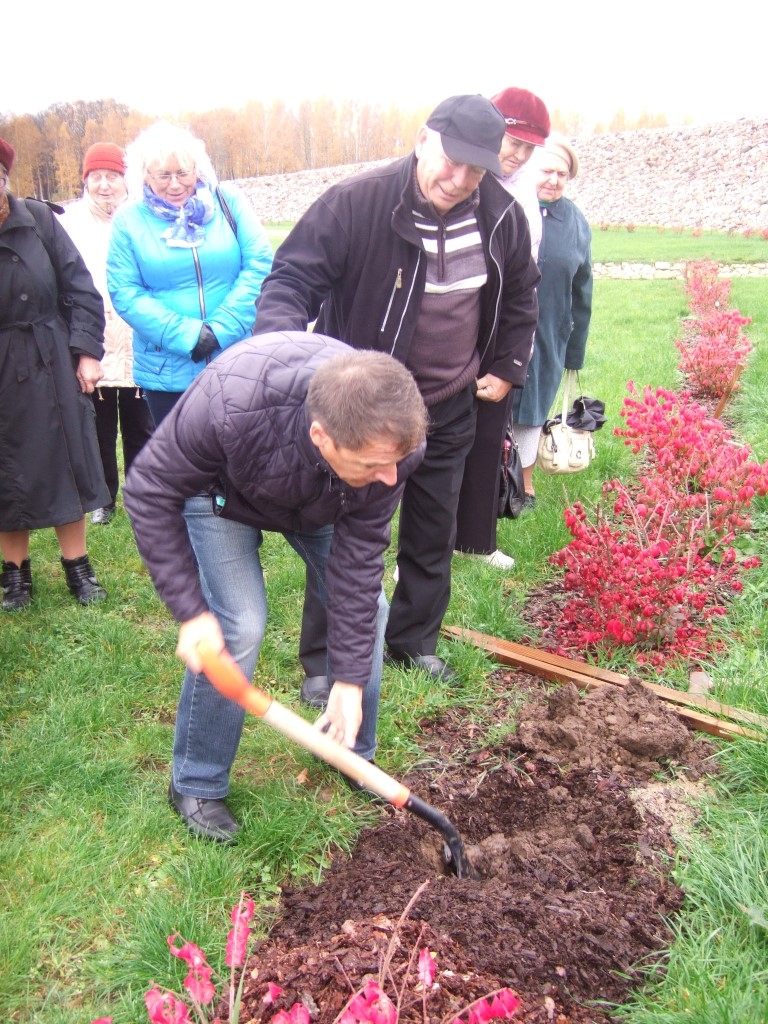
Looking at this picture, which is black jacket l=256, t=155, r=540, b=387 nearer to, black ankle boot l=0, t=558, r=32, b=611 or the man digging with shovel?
the man digging with shovel

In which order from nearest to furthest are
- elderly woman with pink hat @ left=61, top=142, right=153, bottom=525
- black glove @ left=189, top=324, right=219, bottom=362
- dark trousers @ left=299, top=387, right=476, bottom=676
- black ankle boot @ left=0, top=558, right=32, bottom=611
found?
dark trousers @ left=299, top=387, right=476, bottom=676, black glove @ left=189, top=324, right=219, bottom=362, black ankle boot @ left=0, top=558, right=32, bottom=611, elderly woman with pink hat @ left=61, top=142, right=153, bottom=525

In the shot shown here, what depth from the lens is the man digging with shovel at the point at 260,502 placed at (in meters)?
Result: 1.92

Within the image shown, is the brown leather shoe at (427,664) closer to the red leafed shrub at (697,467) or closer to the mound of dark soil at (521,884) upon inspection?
the mound of dark soil at (521,884)

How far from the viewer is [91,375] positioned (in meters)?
4.22

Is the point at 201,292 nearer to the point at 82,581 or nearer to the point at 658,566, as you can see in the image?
the point at 82,581

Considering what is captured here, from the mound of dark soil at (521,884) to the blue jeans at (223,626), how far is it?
48 centimetres

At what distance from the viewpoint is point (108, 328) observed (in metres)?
5.48

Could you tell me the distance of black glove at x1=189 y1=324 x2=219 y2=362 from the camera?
4.13m

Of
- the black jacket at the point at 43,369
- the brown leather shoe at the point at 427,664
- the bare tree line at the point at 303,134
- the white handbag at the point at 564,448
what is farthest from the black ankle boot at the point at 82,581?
the bare tree line at the point at 303,134

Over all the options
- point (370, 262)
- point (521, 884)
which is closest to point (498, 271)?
point (370, 262)

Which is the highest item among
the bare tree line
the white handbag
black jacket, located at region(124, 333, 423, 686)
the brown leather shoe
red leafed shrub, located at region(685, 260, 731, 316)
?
black jacket, located at region(124, 333, 423, 686)

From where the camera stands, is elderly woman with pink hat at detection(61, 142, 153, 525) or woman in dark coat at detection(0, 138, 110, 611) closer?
woman in dark coat at detection(0, 138, 110, 611)

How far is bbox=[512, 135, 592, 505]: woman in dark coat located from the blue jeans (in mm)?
2344

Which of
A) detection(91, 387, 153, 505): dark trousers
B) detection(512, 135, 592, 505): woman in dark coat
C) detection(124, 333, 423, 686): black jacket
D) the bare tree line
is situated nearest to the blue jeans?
detection(124, 333, 423, 686): black jacket
